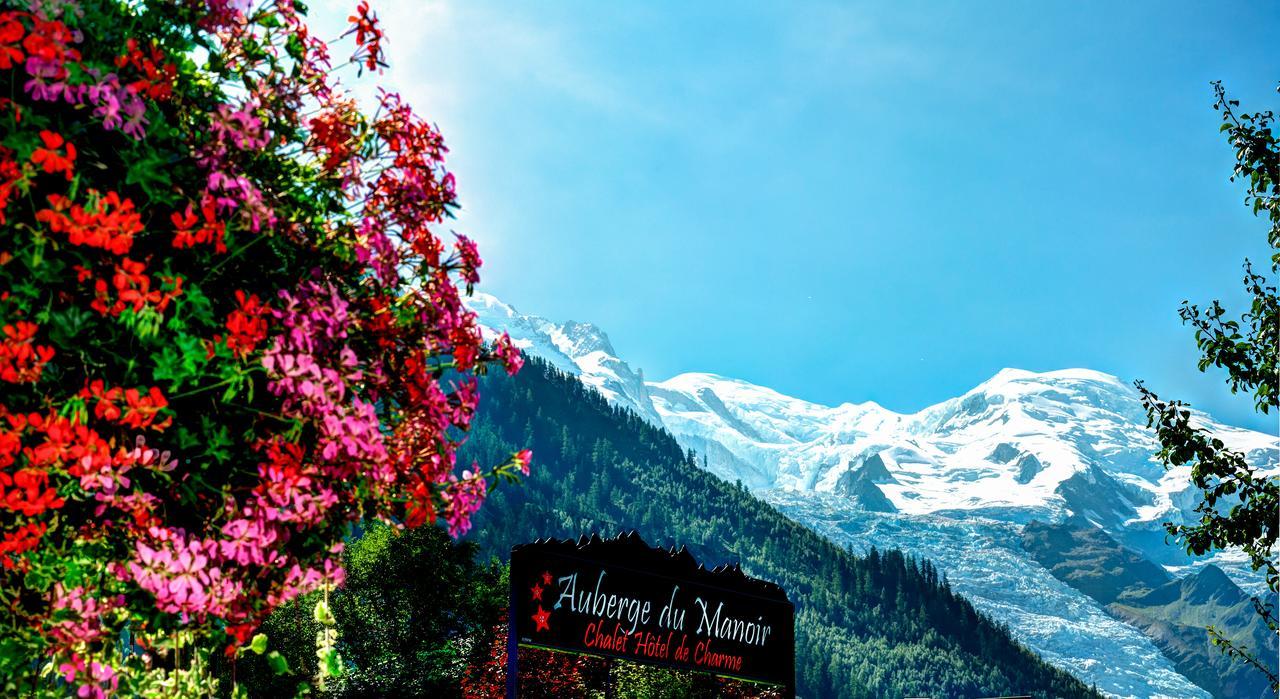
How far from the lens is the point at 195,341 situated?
366 cm

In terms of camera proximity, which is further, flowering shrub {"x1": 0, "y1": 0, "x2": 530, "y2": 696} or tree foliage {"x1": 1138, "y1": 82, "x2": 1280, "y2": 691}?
tree foliage {"x1": 1138, "y1": 82, "x2": 1280, "y2": 691}

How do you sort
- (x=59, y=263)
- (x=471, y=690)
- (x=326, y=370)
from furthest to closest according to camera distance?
(x=471, y=690) → (x=326, y=370) → (x=59, y=263)

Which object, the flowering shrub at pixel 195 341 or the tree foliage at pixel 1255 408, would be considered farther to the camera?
the tree foliage at pixel 1255 408

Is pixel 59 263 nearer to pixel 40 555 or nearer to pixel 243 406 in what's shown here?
pixel 243 406

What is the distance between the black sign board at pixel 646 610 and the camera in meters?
14.0

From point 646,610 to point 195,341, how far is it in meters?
12.1

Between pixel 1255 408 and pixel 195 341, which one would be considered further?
pixel 1255 408

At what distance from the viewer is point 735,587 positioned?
16.5 m

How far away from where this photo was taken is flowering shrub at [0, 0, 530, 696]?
3.51 metres

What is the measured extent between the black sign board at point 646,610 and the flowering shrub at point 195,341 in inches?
355

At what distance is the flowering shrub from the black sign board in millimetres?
9025

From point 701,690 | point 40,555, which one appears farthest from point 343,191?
point 701,690

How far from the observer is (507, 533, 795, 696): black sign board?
1395cm

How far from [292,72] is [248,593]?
89.8 inches
